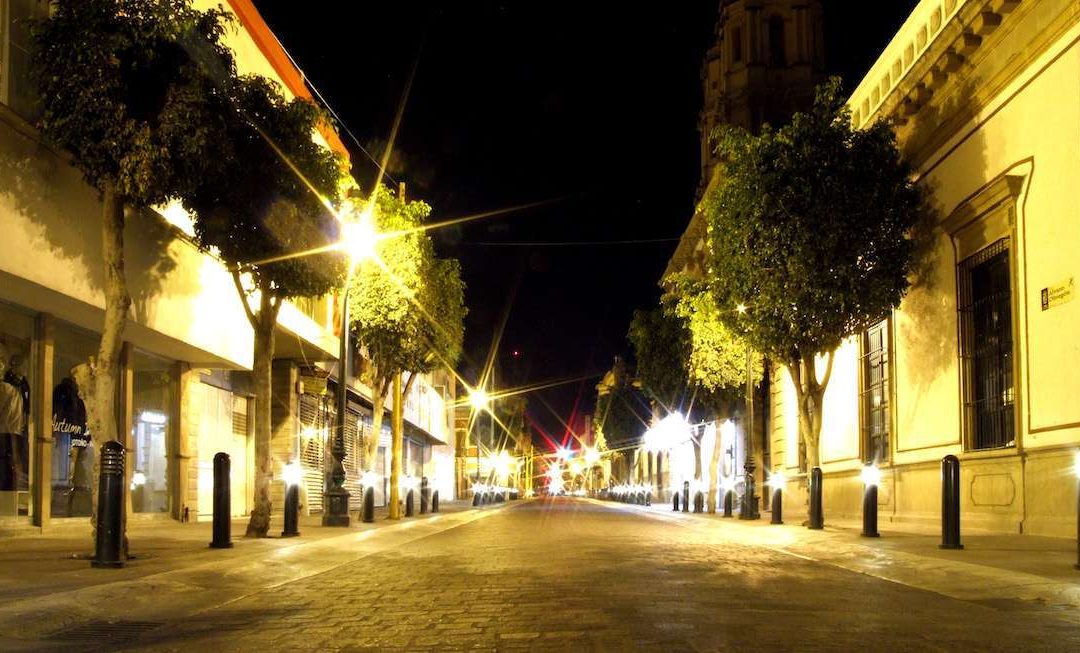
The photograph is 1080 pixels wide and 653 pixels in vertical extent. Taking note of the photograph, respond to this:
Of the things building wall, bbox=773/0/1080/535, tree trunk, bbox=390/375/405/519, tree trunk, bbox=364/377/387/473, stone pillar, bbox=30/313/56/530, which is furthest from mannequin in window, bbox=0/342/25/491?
building wall, bbox=773/0/1080/535

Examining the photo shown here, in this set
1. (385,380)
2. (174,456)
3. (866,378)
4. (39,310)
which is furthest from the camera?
(385,380)

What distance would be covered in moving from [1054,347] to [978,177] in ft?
12.3

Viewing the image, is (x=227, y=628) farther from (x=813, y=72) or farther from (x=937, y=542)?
(x=813, y=72)

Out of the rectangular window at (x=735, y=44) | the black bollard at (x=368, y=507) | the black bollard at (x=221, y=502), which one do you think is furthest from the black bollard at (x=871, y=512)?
the rectangular window at (x=735, y=44)

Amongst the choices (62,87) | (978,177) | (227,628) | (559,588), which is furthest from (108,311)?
(978,177)

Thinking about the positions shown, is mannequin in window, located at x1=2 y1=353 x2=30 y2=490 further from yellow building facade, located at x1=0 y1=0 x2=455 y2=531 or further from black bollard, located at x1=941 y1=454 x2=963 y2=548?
black bollard, located at x1=941 y1=454 x2=963 y2=548

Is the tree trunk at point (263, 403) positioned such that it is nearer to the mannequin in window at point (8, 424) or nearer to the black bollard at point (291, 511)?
the black bollard at point (291, 511)

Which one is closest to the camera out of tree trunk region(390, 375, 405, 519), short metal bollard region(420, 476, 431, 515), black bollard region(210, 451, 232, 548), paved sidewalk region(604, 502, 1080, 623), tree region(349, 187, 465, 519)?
paved sidewalk region(604, 502, 1080, 623)

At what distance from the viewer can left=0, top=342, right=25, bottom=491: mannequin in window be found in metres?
13.5

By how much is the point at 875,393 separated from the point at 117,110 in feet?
56.5

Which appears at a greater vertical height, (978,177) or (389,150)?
(389,150)

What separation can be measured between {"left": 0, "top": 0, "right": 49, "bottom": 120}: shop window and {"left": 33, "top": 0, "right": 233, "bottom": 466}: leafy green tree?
6.35 feet

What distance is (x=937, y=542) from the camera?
14.4 meters

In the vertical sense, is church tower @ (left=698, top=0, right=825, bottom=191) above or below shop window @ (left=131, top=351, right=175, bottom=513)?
above
